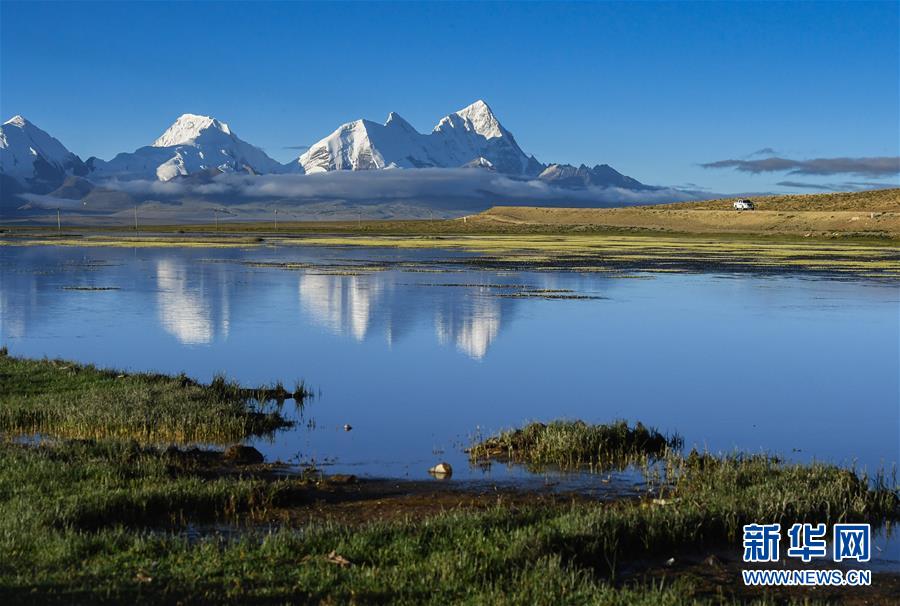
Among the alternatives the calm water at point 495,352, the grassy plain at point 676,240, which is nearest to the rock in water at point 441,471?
the calm water at point 495,352

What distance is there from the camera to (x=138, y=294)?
4550cm

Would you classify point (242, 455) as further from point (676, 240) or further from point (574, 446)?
point (676, 240)

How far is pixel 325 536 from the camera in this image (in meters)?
11.1

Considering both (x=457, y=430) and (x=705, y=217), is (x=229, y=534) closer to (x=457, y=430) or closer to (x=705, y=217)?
(x=457, y=430)

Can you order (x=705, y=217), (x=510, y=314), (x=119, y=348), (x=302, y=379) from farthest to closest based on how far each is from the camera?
(x=705, y=217), (x=510, y=314), (x=119, y=348), (x=302, y=379)

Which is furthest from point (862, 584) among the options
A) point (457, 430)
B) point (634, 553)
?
point (457, 430)

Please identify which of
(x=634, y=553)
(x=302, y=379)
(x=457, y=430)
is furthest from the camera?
(x=302, y=379)

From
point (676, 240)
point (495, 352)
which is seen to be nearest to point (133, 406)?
point (495, 352)

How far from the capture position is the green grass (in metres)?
9.44

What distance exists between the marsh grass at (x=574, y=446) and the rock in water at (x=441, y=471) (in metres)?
0.82

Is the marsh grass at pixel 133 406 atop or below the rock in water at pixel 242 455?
atop

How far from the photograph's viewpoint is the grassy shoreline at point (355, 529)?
951 centimetres

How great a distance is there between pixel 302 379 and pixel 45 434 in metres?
7.29

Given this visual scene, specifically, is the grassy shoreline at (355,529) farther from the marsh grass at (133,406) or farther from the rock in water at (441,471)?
the marsh grass at (133,406)
